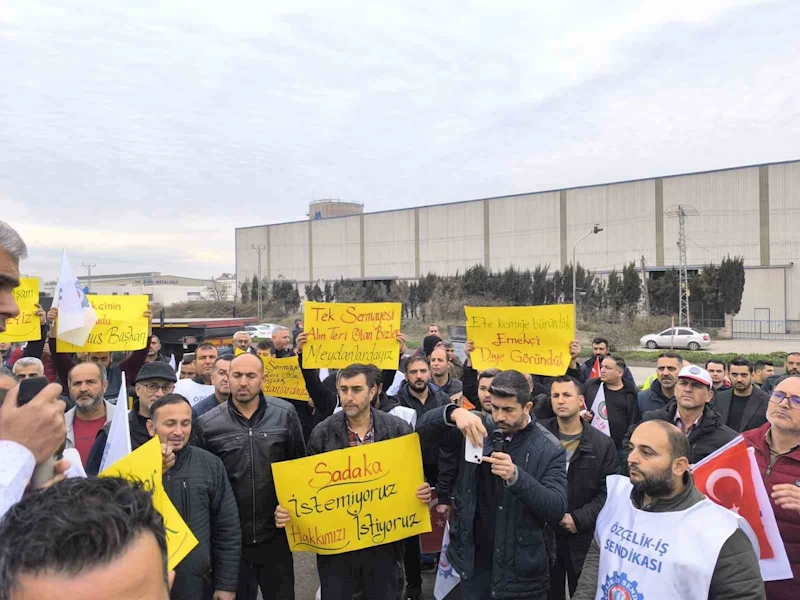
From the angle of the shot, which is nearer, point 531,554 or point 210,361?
point 531,554

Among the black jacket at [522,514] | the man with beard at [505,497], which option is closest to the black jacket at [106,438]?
the man with beard at [505,497]

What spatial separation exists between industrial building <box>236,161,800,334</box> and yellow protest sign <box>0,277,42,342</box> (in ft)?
161

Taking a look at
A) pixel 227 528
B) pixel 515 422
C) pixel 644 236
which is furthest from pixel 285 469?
A: pixel 644 236

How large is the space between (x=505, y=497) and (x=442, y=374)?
3.44 metres

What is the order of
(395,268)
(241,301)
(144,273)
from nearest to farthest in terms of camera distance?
(395,268) < (241,301) < (144,273)

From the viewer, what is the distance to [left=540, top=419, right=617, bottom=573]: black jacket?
395 centimetres

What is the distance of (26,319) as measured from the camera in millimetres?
6523

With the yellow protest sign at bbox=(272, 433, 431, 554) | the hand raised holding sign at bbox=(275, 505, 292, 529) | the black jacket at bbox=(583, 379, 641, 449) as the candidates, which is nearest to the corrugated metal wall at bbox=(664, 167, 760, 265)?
the black jacket at bbox=(583, 379, 641, 449)

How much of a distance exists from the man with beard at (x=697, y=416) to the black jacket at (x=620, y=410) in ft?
5.14

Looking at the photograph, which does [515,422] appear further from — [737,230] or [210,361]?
[737,230]

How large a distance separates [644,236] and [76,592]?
54.3m

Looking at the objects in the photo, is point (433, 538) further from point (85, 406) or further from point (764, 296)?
point (764, 296)

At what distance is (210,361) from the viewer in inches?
272

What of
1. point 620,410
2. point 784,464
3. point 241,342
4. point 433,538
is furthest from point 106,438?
point 241,342
